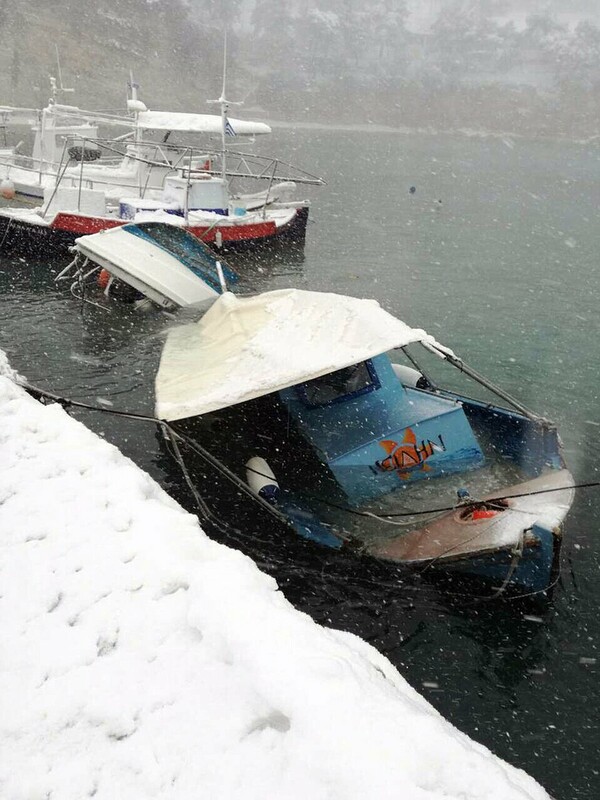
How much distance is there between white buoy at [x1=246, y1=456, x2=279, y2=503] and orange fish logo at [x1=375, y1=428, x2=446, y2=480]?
71.2 inches

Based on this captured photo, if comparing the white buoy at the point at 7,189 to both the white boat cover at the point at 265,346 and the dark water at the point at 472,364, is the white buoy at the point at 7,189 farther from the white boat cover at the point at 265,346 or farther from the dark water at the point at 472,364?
the white boat cover at the point at 265,346

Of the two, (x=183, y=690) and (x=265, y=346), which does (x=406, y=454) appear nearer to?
(x=265, y=346)

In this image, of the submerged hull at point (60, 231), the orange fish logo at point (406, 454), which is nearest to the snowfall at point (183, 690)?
the orange fish logo at point (406, 454)

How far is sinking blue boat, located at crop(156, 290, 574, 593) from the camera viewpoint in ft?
32.1

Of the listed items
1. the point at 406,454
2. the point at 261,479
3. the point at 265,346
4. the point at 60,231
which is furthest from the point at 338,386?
the point at 60,231

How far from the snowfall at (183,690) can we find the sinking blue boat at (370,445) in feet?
13.3

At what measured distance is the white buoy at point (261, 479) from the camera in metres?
11.3

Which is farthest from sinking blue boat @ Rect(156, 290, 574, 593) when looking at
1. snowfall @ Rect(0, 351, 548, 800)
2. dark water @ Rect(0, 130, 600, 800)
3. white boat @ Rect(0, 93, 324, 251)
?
white boat @ Rect(0, 93, 324, 251)

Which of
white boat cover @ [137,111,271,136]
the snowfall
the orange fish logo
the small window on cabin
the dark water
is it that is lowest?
→ the dark water

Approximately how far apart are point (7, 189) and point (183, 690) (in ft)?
109

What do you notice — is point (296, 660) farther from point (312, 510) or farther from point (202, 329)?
point (202, 329)

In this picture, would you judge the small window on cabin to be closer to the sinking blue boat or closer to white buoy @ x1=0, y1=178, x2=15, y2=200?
the sinking blue boat

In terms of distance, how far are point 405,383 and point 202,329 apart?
4287 millimetres

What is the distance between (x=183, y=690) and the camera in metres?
4.76
